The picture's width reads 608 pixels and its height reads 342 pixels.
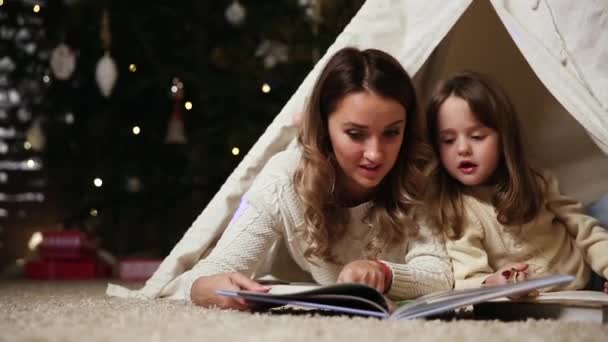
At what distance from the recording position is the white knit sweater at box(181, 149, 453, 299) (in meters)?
1.40

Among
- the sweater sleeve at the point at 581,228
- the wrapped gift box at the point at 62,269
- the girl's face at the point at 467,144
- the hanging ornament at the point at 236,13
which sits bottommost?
the wrapped gift box at the point at 62,269

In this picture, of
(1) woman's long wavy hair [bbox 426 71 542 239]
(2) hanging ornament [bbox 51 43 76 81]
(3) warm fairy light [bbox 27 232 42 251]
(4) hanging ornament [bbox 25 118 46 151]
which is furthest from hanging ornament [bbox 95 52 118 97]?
(1) woman's long wavy hair [bbox 426 71 542 239]

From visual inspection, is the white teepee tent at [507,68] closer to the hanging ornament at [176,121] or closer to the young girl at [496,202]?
the young girl at [496,202]

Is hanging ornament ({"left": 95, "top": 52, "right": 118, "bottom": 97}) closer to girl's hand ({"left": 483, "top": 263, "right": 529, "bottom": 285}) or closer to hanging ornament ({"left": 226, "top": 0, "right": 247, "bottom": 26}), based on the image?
hanging ornament ({"left": 226, "top": 0, "right": 247, "bottom": 26})

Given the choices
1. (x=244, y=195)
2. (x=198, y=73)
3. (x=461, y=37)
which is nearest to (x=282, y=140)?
(x=244, y=195)

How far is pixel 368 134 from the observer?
138cm

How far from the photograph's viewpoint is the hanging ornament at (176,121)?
261 centimetres

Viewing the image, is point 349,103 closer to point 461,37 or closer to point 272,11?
point 461,37

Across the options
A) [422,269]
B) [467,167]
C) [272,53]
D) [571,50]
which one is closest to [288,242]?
[422,269]

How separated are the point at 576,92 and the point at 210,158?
4.49ft

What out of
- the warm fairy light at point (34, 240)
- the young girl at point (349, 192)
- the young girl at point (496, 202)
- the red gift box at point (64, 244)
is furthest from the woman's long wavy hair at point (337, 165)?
the warm fairy light at point (34, 240)

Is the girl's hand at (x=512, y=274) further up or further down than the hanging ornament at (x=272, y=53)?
further down

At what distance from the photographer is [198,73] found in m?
2.63

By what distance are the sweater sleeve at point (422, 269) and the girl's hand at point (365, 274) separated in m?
0.04
